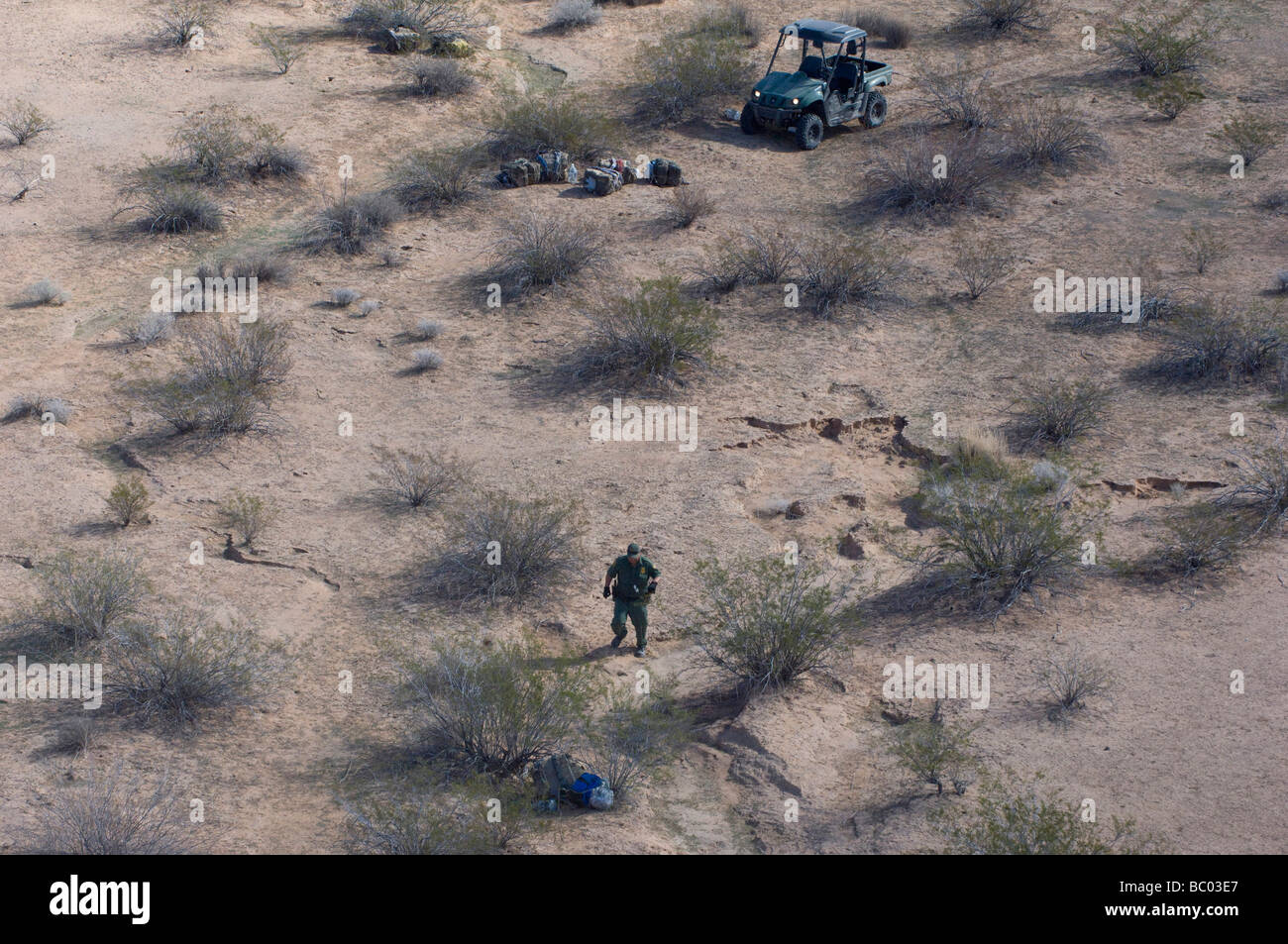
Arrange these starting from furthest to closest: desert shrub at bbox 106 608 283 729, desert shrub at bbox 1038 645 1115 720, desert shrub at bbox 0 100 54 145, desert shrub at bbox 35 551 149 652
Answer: desert shrub at bbox 0 100 54 145 → desert shrub at bbox 35 551 149 652 → desert shrub at bbox 1038 645 1115 720 → desert shrub at bbox 106 608 283 729

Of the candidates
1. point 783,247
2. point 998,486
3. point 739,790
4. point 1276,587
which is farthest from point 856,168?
point 739,790

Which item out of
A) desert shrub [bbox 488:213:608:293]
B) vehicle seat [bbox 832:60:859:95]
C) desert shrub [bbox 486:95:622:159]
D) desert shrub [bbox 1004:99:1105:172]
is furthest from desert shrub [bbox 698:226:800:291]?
desert shrub [bbox 1004:99:1105:172]

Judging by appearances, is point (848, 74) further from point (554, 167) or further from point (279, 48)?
point (279, 48)

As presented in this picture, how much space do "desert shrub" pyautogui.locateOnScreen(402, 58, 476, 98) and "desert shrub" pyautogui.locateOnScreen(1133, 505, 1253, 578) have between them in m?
14.0

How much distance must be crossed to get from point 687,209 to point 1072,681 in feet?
31.7

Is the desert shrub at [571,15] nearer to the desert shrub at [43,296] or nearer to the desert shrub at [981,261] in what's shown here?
the desert shrub at [981,261]

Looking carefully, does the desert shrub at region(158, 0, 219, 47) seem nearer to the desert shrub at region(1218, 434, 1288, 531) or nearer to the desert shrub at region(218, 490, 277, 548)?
the desert shrub at region(218, 490, 277, 548)

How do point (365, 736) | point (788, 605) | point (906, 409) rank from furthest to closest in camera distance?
point (906, 409) < point (788, 605) < point (365, 736)

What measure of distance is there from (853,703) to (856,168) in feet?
37.2

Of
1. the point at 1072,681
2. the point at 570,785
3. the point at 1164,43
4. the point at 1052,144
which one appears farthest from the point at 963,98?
the point at 570,785

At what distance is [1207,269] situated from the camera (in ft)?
49.6

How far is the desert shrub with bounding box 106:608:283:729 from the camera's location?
8.41 m

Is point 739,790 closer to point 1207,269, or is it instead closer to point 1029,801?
point 1029,801

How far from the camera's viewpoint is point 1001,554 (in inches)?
391
